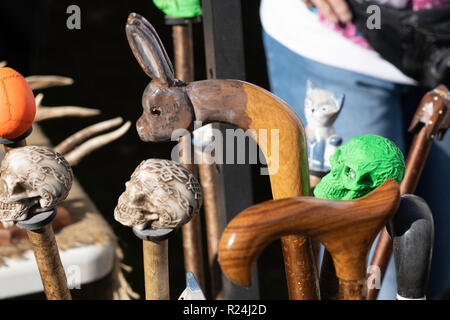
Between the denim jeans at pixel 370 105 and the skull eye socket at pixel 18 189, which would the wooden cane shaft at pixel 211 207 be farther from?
the skull eye socket at pixel 18 189

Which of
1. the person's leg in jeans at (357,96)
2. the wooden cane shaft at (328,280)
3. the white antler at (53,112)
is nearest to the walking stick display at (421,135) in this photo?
the wooden cane shaft at (328,280)

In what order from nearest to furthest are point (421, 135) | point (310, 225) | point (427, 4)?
point (310, 225) < point (421, 135) < point (427, 4)

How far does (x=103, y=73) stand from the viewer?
159 centimetres

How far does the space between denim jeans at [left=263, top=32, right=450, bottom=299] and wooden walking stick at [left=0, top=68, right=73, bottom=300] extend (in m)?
0.44

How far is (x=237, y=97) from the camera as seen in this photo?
445mm

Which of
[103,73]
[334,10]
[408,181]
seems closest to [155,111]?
[408,181]

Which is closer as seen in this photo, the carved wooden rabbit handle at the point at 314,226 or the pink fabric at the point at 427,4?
the carved wooden rabbit handle at the point at 314,226

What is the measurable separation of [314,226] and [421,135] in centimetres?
26

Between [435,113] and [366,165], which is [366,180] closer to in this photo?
[366,165]

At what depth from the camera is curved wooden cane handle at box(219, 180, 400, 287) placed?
0.36 m

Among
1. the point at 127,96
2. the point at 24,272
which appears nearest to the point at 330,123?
the point at 24,272

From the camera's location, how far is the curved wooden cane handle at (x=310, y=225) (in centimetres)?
36

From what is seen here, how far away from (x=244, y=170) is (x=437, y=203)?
0.41 m

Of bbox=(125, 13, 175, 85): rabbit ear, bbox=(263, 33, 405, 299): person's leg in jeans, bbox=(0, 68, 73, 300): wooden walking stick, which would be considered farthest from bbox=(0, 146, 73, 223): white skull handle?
bbox=(263, 33, 405, 299): person's leg in jeans
